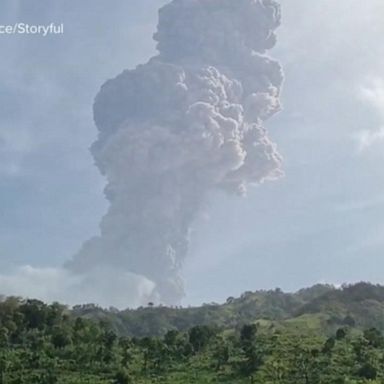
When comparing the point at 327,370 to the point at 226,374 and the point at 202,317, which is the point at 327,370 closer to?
the point at 226,374

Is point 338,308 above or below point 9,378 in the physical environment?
above

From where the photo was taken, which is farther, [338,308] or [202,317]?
[202,317]

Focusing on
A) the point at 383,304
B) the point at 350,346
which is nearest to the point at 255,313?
the point at 383,304

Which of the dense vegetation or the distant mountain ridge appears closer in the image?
the dense vegetation

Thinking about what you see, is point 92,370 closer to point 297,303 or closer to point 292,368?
point 292,368

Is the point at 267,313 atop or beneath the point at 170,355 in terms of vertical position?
atop

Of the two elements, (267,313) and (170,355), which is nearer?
(170,355)

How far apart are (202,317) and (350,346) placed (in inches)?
2127

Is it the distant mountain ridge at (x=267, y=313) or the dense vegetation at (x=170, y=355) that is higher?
the distant mountain ridge at (x=267, y=313)

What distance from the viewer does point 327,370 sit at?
117 ft

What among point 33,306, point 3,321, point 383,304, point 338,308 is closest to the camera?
point 3,321

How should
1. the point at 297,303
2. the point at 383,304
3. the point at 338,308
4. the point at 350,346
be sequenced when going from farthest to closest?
the point at 297,303
the point at 383,304
the point at 338,308
the point at 350,346

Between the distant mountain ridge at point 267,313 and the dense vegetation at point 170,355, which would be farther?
the distant mountain ridge at point 267,313

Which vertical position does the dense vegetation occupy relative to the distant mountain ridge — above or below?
below
